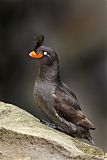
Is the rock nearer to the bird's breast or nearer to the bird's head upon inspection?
the bird's breast

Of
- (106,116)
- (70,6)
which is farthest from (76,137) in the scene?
(70,6)

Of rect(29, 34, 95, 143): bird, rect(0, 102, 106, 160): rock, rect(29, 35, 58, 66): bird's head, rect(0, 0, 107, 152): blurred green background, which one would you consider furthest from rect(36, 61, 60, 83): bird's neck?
Result: rect(0, 0, 107, 152): blurred green background

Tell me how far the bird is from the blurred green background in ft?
18.5

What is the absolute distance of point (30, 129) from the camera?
726cm

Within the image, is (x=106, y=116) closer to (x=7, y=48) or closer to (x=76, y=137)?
(x=7, y=48)

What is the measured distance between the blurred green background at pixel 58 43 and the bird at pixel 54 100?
5.63 m

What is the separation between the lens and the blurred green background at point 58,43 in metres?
13.8

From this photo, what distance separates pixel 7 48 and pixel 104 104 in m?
2.28

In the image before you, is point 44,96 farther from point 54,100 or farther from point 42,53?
point 42,53

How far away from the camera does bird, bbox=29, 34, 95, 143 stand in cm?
765

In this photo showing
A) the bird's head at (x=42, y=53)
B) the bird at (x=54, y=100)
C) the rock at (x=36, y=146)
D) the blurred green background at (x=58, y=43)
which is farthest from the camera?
the blurred green background at (x=58, y=43)

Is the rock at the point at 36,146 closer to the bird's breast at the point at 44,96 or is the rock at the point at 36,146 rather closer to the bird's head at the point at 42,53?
the bird's breast at the point at 44,96

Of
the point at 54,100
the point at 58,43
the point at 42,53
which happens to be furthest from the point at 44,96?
the point at 58,43

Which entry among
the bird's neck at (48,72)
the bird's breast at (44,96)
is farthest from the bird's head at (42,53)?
the bird's breast at (44,96)
